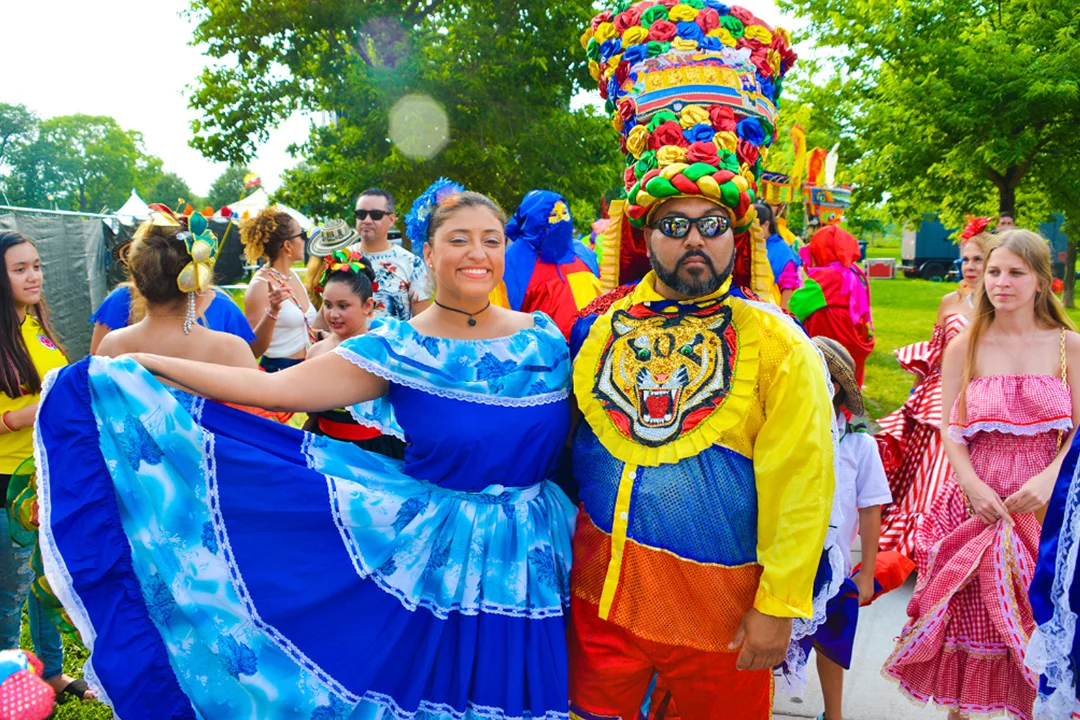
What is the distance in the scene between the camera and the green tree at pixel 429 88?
1091 cm

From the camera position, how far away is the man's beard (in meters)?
2.26

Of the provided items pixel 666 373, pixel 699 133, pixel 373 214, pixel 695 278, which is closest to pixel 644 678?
pixel 666 373

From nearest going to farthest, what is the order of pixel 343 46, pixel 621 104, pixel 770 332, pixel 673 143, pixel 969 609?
1. pixel 770 332
2. pixel 673 143
3. pixel 621 104
4. pixel 969 609
5. pixel 343 46

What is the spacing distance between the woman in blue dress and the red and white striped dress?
282 cm

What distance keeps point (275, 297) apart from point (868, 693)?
3971mm

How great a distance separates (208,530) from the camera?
228 cm

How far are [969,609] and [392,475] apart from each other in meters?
2.39

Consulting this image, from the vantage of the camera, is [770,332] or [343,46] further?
[343,46]

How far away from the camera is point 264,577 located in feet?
7.48

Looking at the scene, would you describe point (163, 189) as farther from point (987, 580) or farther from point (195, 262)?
point (987, 580)

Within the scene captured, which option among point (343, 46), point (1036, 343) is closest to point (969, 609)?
point (1036, 343)

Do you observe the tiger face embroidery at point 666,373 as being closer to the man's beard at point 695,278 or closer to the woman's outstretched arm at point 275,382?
the man's beard at point 695,278

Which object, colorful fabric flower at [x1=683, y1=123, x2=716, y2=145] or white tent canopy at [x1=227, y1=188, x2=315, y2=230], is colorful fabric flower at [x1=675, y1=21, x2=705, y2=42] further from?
white tent canopy at [x1=227, y1=188, x2=315, y2=230]

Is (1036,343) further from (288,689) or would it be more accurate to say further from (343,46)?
(343,46)
